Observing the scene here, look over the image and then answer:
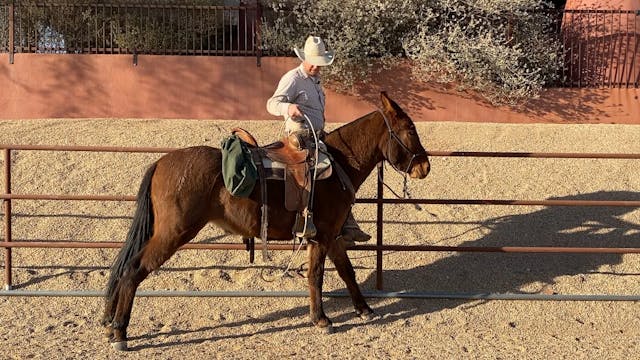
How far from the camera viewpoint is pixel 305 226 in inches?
221

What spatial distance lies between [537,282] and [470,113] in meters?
5.66

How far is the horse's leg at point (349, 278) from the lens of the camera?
6.12m

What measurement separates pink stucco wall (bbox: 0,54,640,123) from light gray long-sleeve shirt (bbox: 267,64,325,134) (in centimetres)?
601

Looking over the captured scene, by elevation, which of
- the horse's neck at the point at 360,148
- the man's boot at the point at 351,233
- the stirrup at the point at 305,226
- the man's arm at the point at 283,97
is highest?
the man's arm at the point at 283,97

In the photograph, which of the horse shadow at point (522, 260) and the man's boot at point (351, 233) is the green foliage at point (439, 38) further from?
the man's boot at point (351, 233)

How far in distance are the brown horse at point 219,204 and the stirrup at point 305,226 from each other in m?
0.07

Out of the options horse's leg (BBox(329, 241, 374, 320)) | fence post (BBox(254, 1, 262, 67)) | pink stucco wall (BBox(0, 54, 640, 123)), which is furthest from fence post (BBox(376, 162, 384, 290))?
fence post (BBox(254, 1, 262, 67))

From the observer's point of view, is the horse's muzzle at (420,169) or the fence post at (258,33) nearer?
the horse's muzzle at (420,169)

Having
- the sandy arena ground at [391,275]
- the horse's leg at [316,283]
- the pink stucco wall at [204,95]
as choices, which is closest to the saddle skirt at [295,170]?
the horse's leg at [316,283]

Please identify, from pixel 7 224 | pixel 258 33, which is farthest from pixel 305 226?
pixel 258 33

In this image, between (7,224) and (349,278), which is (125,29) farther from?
(349,278)

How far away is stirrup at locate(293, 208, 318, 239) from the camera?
5613 millimetres

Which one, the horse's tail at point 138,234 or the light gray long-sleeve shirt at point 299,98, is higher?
the light gray long-sleeve shirt at point 299,98

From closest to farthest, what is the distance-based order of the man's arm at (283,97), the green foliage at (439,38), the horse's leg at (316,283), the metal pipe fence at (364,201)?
the man's arm at (283,97) < the horse's leg at (316,283) < the metal pipe fence at (364,201) < the green foliage at (439,38)
